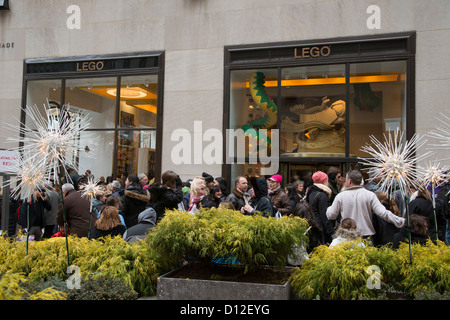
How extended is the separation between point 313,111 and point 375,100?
1.80 metres

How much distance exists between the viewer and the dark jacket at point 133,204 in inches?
351

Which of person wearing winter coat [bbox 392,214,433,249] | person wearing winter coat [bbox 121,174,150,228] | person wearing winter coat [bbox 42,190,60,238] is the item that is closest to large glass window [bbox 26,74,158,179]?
person wearing winter coat [bbox 42,190,60,238]

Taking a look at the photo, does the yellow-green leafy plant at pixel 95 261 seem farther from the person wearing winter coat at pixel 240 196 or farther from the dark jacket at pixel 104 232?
the person wearing winter coat at pixel 240 196

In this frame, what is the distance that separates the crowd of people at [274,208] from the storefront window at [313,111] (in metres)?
3.21

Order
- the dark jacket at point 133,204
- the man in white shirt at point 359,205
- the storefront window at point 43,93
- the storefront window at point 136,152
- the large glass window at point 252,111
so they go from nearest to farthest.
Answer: the man in white shirt at point 359,205
the dark jacket at point 133,204
the large glass window at point 252,111
the storefront window at point 136,152
the storefront window at point 43,93

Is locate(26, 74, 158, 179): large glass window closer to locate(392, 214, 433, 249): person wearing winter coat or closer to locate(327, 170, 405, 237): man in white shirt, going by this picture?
locate(327, 170, 405, 237): man in white shirt

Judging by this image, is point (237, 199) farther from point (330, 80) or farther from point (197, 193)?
point (330, 80)

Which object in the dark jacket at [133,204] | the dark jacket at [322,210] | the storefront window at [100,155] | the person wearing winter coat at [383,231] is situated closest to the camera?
the person wearing winter coat at [383,231]

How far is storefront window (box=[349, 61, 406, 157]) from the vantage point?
12.3 meters

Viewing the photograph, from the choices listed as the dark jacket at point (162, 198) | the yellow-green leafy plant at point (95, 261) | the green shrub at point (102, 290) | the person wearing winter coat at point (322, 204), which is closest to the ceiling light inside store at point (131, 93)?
the dark jacket at point (162, 198)

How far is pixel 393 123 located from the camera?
486 inches

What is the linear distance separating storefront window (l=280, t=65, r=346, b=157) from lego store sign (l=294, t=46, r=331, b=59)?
1.23 feet

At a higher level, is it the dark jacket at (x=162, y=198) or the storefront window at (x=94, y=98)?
the storefront window at (x=94, y=98)
